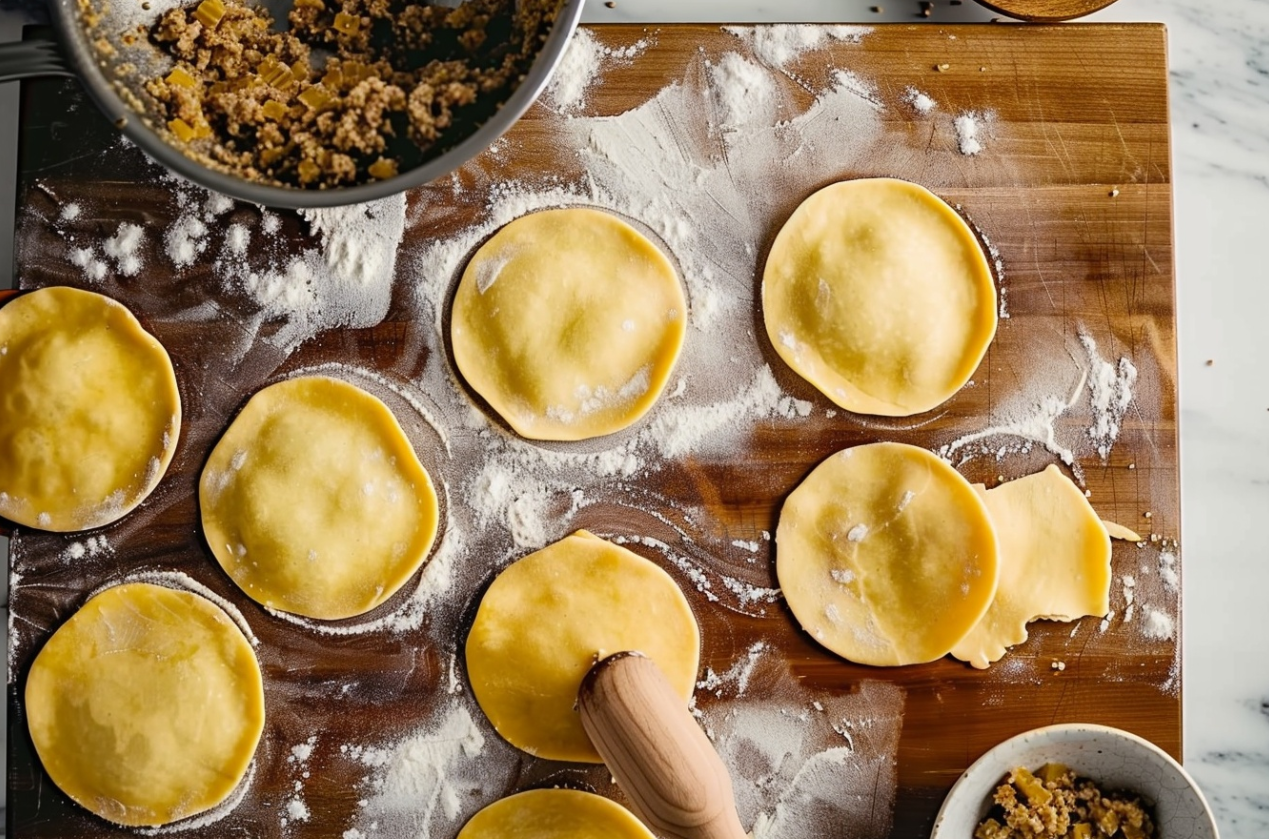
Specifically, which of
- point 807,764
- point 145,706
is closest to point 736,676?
point 807,764

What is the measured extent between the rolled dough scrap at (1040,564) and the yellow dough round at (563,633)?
35cm

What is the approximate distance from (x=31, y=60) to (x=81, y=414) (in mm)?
427

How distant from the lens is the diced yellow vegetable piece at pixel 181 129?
98 cm

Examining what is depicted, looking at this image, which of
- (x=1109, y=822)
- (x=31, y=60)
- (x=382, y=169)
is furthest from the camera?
(x=1109, y=822)

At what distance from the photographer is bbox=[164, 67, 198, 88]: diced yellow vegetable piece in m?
1.01

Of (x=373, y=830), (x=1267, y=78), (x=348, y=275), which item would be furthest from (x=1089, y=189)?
(x=373, y=830)

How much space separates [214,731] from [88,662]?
0.55 ft

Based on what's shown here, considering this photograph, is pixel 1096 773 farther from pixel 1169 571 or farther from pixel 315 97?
pixel 315 97

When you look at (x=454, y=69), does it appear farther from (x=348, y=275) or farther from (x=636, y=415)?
(x=636, y=415)

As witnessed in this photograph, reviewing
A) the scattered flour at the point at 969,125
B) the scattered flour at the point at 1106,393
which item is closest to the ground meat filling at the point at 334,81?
the scattered flour at the point at 969,125

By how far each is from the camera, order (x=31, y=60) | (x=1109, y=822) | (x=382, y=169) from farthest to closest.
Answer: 1. (x=1109, y=822)
2. (x=382, y=169)
3. (x=31, y=60)

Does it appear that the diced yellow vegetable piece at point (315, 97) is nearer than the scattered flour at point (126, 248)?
Yes

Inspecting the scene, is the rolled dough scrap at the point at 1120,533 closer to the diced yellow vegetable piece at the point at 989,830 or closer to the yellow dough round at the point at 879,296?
the yellow dough round at the point at 879,296

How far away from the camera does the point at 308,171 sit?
1.00 meters
